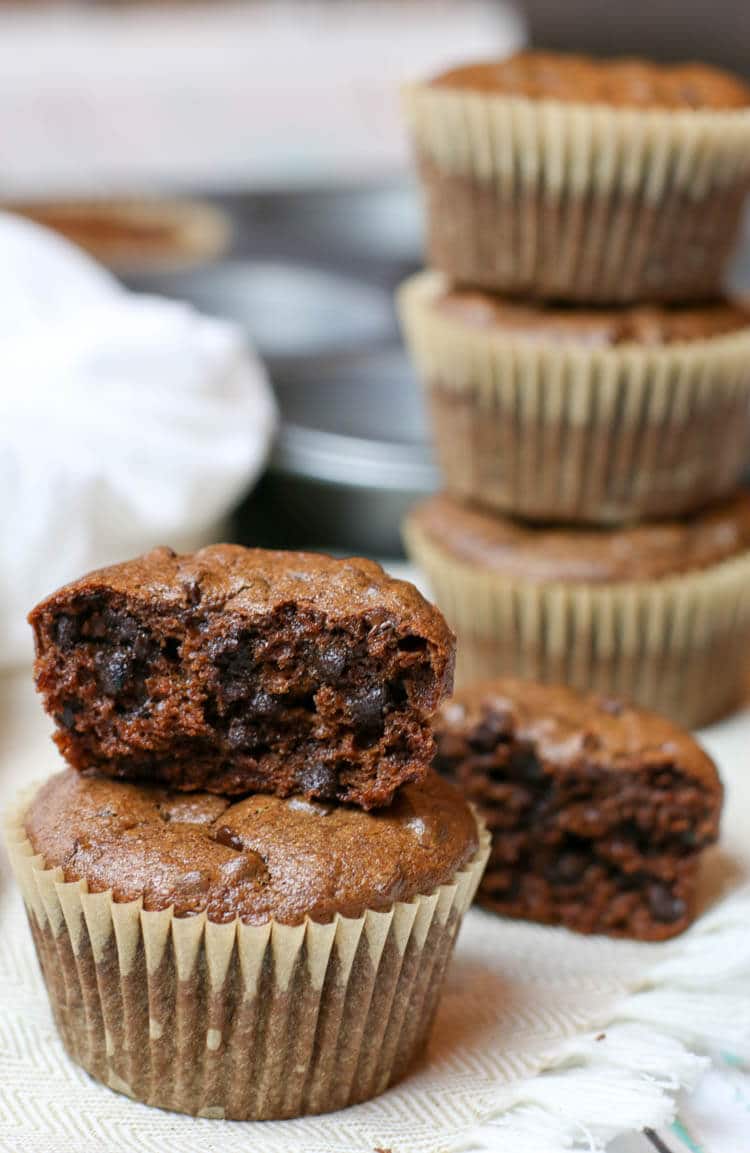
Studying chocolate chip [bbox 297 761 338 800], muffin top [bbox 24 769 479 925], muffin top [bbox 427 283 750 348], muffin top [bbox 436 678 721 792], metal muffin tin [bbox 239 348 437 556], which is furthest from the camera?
metal muffin tin [bbox 239 348 437 556]

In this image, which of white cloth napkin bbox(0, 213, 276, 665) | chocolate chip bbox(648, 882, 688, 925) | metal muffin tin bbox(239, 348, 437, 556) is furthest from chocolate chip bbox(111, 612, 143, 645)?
metal muffin tin bbox(239, 348, 437, 556)

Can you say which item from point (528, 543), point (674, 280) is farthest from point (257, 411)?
point (674, 280)

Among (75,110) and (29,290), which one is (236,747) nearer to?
(29,290)

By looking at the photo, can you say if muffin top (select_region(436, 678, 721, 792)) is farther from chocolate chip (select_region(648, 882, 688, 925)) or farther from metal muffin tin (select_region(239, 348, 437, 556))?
metal muffin tin (select_region(239, 348, 437, 556))

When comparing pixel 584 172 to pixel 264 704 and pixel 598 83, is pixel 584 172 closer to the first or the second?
pixel 598 83

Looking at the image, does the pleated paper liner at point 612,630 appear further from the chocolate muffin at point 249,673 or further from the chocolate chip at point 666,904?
the chocolate muffin at point 249,673

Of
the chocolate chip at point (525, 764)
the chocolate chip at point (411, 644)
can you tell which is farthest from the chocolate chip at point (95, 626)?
the chocolate chip at point (525, 764)
